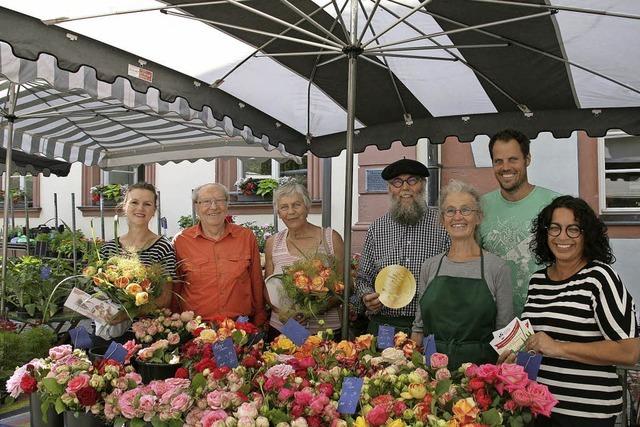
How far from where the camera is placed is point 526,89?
9.74 feet

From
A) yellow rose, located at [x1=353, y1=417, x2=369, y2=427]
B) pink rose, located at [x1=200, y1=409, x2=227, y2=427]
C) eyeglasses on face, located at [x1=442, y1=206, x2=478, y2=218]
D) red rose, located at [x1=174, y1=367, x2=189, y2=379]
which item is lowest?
pink rose, located at [x1=200, y1=409, x2=227, y2=427]

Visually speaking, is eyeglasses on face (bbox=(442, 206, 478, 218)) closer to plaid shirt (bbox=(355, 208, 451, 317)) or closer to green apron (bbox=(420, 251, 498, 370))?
green apron (bbox=(420, 251, 498, 370))

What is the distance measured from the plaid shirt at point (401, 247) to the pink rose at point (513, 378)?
106cm

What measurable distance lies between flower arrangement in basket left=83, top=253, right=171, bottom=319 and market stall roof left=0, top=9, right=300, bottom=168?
30.9 inches

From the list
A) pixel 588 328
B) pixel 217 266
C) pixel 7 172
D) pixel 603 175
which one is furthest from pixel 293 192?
pixel 603 175

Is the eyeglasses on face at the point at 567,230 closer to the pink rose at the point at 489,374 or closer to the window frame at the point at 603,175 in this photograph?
the pink rose at the point at 489,374

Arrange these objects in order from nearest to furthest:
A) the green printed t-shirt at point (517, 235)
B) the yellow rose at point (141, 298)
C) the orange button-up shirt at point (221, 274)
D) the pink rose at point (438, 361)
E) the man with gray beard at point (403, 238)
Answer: the pink rose at point (438, 361) → the yellow rose at point (141, 298) → the green printed t-shirt at point (517, 235) → the man with gray beard at point (403, 238) → the orange button-up shirt at point (221, 274)

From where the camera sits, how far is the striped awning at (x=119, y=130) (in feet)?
11.0

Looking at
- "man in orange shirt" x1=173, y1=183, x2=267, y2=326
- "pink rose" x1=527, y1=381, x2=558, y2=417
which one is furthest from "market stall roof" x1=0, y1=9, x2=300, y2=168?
"pink rose" x1=527, y1=381, x2=558, y2=417

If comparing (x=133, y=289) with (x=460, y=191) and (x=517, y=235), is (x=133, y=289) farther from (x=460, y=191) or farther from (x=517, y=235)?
(x=517, y=235)

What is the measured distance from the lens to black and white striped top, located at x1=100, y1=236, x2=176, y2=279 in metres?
2.51

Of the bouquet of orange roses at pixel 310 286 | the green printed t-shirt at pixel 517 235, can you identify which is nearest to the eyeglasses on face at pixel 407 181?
the green printed t-shirt at pixel 517 235

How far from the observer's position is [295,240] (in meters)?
2.81

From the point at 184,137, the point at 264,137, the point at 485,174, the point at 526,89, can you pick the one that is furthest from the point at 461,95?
the point at 485,174
